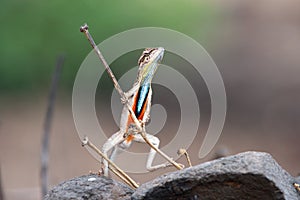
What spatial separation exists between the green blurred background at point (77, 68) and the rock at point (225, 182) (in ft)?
9.51

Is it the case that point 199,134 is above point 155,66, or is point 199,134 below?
above

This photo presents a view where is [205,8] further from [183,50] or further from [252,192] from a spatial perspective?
[252,192]

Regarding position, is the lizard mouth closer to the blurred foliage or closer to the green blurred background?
the green blurred background

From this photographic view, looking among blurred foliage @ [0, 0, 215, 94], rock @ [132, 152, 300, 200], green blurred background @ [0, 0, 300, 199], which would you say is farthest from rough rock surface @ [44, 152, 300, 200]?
blurred foliage @ [0, 0, 215, 94]

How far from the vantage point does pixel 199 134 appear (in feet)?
13.3

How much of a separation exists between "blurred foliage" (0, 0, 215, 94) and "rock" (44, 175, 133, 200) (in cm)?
317

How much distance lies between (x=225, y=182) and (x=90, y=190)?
0.57 ft

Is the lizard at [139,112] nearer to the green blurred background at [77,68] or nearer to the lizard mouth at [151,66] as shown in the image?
the lizard mouth at [151,66]

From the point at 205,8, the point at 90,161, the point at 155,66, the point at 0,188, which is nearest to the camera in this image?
the point at 155,66

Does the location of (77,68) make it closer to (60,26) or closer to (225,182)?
(60,26)

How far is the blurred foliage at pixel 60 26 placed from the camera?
13.5 feet

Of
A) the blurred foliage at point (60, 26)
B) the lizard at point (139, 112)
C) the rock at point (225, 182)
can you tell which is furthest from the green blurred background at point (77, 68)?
the rock at point (225, 182)

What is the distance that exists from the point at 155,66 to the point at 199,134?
3189mm

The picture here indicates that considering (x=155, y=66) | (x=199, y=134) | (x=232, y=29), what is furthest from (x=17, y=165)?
(x=155, y=66)
